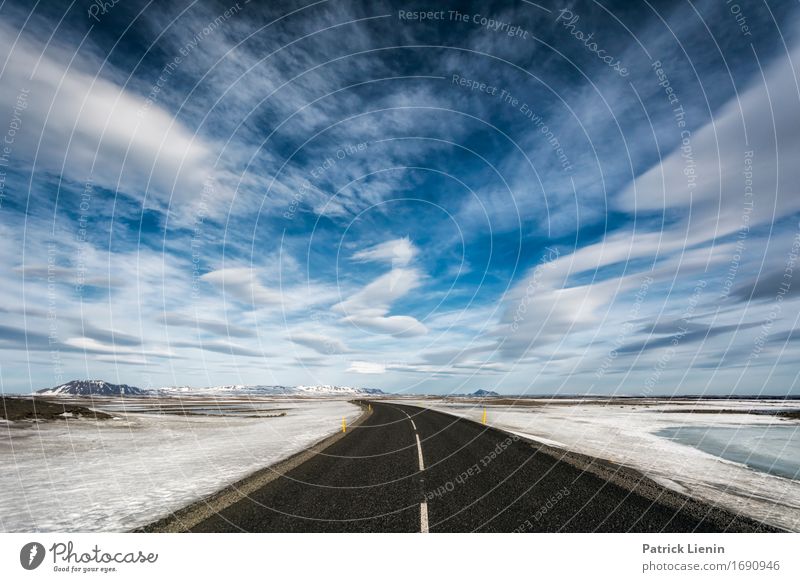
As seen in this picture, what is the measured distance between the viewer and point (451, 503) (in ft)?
24.1

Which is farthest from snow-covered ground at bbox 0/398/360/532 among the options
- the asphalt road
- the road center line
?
the road center line

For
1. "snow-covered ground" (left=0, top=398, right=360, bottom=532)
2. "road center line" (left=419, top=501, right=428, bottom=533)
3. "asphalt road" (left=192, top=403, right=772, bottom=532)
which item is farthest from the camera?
"snow-covered ground" (left=0, top=398, right=360, bottom=532)

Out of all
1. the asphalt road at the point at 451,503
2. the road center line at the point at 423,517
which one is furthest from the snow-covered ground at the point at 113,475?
the road center line at the point at 423,517

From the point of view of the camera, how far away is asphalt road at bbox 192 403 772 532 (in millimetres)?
6246

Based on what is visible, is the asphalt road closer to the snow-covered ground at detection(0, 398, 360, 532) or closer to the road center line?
the road center line

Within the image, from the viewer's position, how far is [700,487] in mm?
9125

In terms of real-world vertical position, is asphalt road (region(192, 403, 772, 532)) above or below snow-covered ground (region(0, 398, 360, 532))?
below

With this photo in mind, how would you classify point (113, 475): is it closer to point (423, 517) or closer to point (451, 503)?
point (423, 517)

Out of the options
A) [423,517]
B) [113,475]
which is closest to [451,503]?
[423,517]

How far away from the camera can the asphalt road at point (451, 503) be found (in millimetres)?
6246

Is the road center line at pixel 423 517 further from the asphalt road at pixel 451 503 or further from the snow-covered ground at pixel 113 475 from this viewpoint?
the snow-covered ground at pixel 113 475
